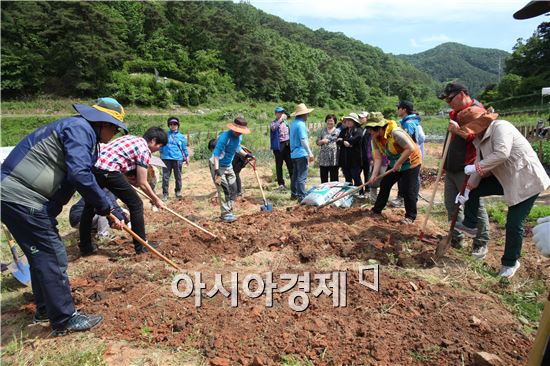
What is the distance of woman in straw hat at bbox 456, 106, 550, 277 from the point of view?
321 cm

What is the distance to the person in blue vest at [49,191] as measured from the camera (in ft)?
8.34

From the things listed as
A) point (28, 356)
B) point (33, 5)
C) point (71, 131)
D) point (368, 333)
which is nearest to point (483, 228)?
point (368, 333)

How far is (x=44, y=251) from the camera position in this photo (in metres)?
2.63

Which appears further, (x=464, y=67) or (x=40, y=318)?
(x=464, y=67)

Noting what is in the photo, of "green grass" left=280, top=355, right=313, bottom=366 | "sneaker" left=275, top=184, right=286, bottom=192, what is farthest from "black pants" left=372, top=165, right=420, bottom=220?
"green grass" left=280, top=355, right=313, bottom=366

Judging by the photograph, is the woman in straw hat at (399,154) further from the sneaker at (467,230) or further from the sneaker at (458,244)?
the sneaker at (467,230)

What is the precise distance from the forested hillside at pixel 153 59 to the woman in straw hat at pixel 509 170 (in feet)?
126

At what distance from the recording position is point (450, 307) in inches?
112

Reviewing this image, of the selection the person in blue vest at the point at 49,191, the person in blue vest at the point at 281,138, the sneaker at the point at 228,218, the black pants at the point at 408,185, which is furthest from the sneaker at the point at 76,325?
the person in blue vest at the point at 281,138

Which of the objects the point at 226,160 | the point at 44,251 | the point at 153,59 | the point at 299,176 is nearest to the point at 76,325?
the point at 44,251

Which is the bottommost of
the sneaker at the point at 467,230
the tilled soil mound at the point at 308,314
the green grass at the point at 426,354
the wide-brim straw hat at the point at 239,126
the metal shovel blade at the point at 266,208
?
the green grass at the point at 426,354

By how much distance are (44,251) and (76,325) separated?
61cm

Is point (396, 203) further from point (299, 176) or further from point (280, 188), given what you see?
point (280, 188)

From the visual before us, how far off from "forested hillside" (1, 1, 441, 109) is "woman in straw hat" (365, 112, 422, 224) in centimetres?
3684
